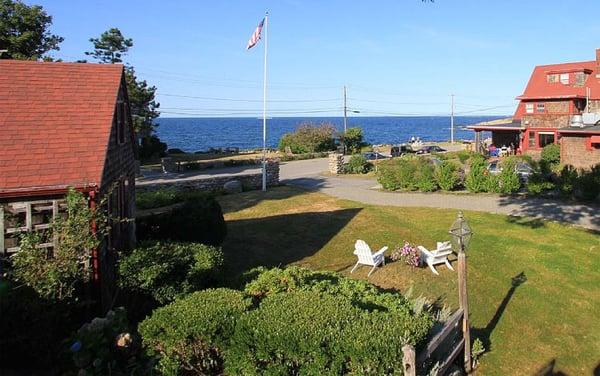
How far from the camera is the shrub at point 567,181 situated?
895 inches

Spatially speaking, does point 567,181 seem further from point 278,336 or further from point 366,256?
point 278,336

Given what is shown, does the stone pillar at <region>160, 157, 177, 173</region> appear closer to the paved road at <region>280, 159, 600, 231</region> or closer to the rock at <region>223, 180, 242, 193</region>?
the paved road at <region>280, 159, 600, 231</region>

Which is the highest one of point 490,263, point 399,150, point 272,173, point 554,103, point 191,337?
point 554,103

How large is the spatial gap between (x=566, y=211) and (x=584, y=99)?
969 inches

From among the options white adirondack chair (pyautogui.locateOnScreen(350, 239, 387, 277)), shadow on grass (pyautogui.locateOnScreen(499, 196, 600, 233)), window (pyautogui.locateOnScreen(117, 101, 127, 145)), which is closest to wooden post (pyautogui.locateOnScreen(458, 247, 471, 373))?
white adirondack chair (pyautogui.locateOnScreen(350, 239, 387, 277))

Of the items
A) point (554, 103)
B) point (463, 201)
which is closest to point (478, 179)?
point (463, 201)

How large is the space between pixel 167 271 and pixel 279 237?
305 inches

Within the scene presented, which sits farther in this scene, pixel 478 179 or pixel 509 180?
pixel 478 179

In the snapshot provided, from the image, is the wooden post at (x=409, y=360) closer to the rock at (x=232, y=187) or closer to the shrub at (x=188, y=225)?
the shrub at (x=188, y=225)

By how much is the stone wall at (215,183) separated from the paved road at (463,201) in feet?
6.80

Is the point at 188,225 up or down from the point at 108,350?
up

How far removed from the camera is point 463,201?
23625mm

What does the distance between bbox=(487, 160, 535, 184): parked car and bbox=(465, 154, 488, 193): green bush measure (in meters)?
1.07

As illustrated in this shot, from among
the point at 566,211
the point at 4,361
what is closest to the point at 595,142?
the point at 566,211
